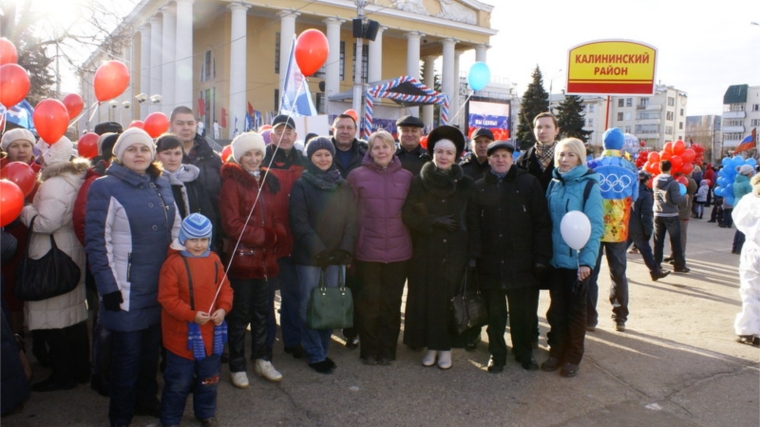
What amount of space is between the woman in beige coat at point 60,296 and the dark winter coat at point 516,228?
312 centimetres

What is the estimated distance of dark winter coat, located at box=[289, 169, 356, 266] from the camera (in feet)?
14.9

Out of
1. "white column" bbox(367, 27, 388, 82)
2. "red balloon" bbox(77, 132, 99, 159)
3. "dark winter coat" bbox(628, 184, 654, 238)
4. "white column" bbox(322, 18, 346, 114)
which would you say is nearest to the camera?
"red balloon" bbox(77, 132, 99, 159)

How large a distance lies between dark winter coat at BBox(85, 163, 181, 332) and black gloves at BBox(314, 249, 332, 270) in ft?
4.00

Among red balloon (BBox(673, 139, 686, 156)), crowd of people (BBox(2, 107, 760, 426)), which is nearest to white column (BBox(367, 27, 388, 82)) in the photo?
red balloon (BBox(673, 139, 686, 156))

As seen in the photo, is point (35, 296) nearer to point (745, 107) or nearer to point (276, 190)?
point (276, 190)

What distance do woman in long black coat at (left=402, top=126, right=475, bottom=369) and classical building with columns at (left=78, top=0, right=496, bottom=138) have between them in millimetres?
26205

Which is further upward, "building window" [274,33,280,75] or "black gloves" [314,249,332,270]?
"building window" [274,33,280,75]

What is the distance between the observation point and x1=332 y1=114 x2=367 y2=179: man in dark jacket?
5551 millimetres

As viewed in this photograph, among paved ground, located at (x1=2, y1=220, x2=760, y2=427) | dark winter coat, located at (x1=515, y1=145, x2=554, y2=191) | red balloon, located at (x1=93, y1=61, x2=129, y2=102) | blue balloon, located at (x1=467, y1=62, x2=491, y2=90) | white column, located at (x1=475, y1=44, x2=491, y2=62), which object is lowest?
paved ground, located at (x1=2, y1=220, x2=760, y2=427)

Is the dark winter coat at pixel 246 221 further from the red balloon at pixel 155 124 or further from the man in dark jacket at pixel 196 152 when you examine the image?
the red balloon at pixel 155 124

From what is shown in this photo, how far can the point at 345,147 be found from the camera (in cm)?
560

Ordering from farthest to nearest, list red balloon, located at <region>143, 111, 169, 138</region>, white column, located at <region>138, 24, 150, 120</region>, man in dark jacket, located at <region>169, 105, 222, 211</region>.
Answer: white column, located at <region>138, 24, 150, 120</region>
red balloon, located at <region>143, 111, 169, 138</region>
man in dark jacket, located at <region>169, 105, 222, 211</region>

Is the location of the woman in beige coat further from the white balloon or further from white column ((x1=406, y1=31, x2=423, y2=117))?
white column ((x1=406, y1=31, x2=423, y2=117))

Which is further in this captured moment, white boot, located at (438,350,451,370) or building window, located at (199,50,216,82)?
building window, located at (199,50,216,82)
